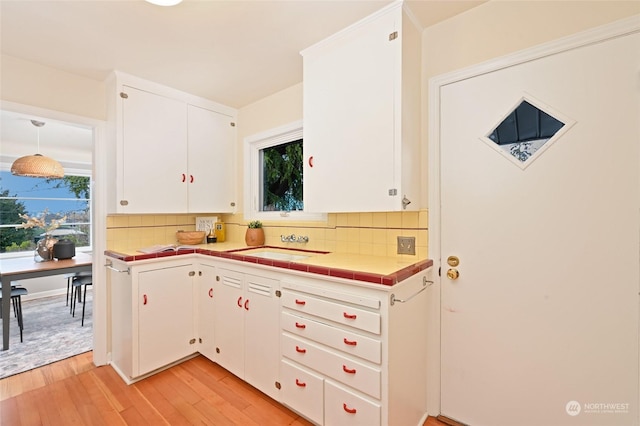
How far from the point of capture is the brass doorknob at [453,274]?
170 cm

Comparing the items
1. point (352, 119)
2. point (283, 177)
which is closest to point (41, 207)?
point (283, 177)

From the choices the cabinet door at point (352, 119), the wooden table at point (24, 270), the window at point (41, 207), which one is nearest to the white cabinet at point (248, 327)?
the cabinet door at point (352, 119)

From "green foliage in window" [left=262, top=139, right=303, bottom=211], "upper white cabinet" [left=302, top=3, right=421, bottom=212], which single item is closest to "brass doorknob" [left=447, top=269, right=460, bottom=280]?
"upper white cabinet" [left=302, top=3, right=421, bottom=212]

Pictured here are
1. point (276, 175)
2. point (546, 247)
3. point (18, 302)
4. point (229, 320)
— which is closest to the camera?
point (546, 247)

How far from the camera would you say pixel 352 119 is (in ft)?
5.80

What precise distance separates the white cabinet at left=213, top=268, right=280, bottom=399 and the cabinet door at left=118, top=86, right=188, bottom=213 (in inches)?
35.6

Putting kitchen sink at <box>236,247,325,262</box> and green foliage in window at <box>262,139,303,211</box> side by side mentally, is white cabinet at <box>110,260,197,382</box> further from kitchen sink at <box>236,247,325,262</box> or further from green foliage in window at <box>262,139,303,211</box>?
green foliage in window at <box>262,139,303,211</box>

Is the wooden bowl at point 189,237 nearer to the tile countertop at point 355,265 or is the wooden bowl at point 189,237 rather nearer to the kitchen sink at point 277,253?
the tile countertop at point 355,265

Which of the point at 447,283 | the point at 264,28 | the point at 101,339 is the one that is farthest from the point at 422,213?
the point at 101,339

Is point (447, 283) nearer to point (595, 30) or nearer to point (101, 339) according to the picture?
point (595, 30)

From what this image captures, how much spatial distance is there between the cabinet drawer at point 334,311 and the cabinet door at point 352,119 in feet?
1.93

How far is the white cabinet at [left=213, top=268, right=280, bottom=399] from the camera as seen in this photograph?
6.21 feet

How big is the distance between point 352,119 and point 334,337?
1.28 m

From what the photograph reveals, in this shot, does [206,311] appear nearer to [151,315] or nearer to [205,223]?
[151,315]
